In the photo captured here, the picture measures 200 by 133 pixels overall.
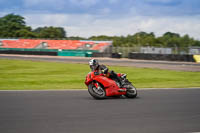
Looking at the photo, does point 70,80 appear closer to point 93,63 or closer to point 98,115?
point 93,63

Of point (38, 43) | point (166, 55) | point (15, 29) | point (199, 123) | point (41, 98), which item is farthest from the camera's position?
point (15, 29)

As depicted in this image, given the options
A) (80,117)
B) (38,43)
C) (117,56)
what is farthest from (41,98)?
(38,43)

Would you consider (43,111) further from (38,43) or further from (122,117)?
(38,43)

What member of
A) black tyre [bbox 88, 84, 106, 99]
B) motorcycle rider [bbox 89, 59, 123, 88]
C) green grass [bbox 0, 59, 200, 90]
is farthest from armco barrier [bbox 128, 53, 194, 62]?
black tyre [bbox 88, 84, 106, 99]

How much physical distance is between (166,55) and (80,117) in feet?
107

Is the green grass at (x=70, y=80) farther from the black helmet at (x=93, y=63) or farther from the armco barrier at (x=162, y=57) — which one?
the armco barrier at (x=162, y=57)

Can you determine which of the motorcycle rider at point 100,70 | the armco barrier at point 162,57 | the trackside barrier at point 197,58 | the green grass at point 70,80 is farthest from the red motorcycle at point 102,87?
the armco barrier at point 162,57

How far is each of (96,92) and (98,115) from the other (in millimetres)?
2572

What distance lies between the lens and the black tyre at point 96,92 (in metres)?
9.54

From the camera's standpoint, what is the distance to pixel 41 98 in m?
9.68

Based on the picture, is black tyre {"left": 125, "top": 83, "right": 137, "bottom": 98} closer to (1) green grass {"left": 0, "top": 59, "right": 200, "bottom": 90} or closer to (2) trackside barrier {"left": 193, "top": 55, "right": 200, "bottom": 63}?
(1) green grass {"left": 0, "top": 59, "right": 200, "bottom": 90}

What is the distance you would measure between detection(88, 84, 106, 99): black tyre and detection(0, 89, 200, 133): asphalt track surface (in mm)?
260

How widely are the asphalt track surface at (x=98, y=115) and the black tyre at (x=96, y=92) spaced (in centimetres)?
26

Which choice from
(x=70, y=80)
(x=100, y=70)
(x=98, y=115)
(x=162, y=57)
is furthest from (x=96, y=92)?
(x=162, y=57)
